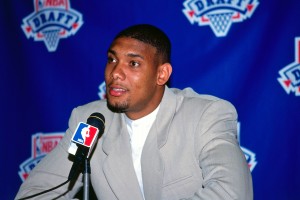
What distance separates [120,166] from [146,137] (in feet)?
0.61

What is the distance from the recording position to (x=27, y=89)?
3.06 metres

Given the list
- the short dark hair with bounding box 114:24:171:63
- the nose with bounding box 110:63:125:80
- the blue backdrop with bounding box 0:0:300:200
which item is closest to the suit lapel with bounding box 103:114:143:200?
the nose with bounding box 110:63:125:80

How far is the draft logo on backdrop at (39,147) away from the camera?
3035 millimetres

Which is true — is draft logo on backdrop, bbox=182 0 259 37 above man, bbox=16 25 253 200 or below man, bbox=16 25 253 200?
above

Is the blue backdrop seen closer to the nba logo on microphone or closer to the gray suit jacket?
the gray suit jacket

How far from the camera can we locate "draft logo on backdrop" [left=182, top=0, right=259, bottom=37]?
2.59 meters

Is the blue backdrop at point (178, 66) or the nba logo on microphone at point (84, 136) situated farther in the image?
the blue backdrop at point (178, 66)

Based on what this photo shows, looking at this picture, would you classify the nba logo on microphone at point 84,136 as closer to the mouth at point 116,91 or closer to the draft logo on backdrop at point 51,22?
the mouth at point 116,91

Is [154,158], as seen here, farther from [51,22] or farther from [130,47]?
[51,22]

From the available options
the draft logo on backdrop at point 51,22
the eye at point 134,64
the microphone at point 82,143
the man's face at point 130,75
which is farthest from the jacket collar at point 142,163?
the draft logo on backdrop at point 51,22

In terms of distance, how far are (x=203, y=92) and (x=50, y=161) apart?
1.10 m

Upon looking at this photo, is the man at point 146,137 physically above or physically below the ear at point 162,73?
below

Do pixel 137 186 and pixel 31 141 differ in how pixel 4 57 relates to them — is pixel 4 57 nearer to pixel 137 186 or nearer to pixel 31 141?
pixel 31 141

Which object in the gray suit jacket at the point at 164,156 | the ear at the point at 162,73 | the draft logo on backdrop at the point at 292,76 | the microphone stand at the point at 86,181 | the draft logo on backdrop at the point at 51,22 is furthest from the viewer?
the draft logo on backdrop at the point at 51,22
